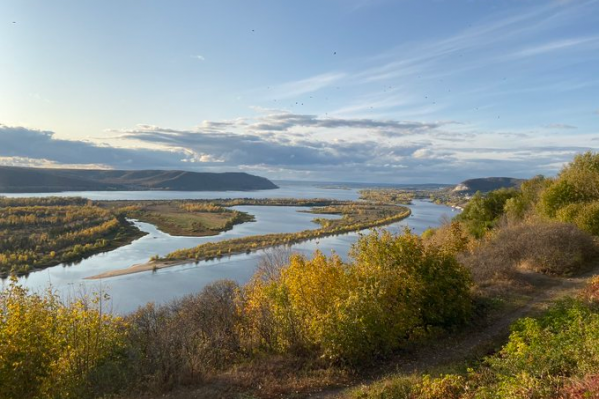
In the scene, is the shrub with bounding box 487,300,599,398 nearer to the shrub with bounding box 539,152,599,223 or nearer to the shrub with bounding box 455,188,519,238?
the shrub with bounding box 539,152,599,223

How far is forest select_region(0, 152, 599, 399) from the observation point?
10.3 m

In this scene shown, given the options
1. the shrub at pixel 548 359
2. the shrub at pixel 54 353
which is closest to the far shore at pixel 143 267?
the shrub at pixel 54 353

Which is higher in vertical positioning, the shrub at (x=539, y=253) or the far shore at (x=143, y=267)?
the shrub at (x=539, y=253)

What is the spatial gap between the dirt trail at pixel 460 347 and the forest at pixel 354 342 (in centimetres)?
7

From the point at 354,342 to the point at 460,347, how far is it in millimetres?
4667

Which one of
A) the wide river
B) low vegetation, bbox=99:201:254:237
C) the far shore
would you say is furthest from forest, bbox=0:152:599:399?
low vegetation, bbox=99:201:254:237

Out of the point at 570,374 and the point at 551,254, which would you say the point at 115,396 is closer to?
the point at 570,374

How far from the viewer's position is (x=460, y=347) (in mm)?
15062

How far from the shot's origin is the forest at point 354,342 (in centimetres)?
1026

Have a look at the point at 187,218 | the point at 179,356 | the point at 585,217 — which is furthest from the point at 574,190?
the point at 187,218

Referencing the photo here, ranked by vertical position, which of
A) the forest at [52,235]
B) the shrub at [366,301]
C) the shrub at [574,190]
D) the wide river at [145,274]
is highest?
the shrub at [574,190]

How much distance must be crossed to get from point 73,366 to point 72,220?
345ft

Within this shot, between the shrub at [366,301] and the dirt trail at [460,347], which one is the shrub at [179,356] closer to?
the shrub at [366,301]

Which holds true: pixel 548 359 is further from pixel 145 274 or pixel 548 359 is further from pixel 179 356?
pixel 145 274
